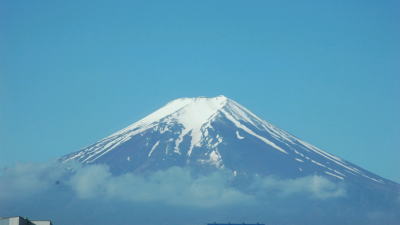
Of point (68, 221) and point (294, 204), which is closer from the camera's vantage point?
point (68, 221)

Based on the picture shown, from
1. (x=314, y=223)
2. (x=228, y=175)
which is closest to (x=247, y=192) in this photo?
(x=228, y=175)

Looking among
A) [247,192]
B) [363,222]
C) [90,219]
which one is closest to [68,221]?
[90,219]

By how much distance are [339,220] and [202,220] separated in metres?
23.0

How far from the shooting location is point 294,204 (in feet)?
655

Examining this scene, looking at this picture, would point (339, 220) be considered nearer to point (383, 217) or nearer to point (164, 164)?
point (383, 217)

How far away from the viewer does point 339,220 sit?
189375mm

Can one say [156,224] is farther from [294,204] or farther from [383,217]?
[383,217]

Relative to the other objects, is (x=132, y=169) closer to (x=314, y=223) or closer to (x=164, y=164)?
(x=164, y=164)

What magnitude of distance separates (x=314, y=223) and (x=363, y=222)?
11.2m

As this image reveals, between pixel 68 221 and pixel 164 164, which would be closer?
pixel 68 221

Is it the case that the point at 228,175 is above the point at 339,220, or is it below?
above

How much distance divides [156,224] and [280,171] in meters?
24.7

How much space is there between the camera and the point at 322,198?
199m

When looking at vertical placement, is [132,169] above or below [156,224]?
above
